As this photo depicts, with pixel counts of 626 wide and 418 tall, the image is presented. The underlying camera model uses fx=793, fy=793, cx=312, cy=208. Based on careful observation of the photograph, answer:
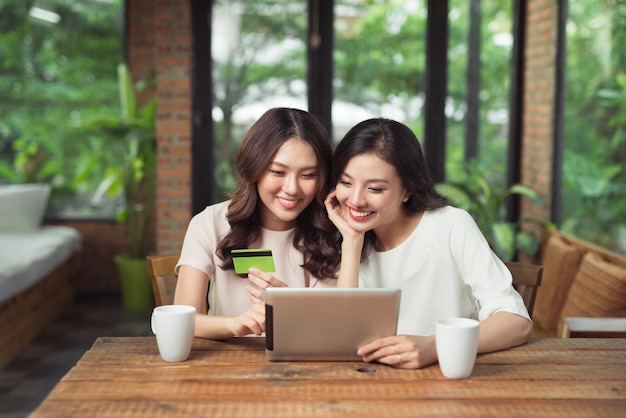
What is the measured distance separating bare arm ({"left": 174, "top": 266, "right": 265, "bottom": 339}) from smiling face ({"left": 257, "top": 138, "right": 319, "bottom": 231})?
0.30 metres

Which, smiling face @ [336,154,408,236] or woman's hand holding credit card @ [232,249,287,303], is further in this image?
smiling face @ [336,154,408,236]

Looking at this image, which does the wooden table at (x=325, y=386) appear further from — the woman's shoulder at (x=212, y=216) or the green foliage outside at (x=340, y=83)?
the green foliage outside at (x=340, y=83)

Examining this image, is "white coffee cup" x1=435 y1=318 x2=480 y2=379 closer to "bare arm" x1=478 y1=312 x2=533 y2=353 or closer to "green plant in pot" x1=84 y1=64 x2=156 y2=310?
"bare arm" x1=478 y1=312 x2=533 y2=353

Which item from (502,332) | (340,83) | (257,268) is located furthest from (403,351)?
(340,83)

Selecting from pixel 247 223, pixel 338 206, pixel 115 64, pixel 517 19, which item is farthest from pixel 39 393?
pixel 517 19

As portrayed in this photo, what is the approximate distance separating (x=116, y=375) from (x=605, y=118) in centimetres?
346

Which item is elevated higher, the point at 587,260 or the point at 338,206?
the point at 338,206

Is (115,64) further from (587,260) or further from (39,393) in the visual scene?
(587,260)

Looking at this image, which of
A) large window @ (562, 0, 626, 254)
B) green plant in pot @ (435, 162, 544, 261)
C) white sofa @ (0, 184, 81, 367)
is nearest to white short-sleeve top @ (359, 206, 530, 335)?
large window @ (562, 0, 626, 254)

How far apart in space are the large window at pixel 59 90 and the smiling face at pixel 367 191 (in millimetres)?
4469

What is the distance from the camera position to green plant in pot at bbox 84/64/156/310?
5.59m

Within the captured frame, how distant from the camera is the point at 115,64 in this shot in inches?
247

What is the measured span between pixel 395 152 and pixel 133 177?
3956mm

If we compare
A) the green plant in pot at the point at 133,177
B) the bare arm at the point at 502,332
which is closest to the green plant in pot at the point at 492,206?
the green plant in pot at the point at 133,177
